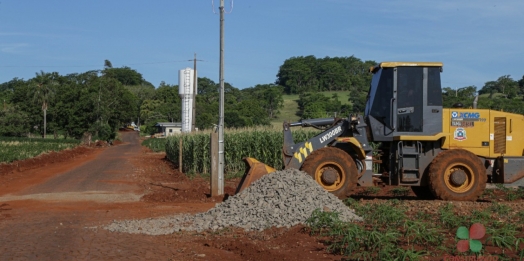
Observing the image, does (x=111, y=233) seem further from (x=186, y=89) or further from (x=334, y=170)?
(x=186, y=89)

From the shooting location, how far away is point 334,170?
14.1m

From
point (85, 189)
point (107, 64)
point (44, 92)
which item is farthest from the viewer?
point (107, 64)

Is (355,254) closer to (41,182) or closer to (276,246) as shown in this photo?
(276,246)

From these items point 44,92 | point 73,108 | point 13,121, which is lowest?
point 13,121

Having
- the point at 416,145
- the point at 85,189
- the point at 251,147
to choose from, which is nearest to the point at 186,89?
the point at 251,147

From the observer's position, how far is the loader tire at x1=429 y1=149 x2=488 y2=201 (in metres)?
14.0

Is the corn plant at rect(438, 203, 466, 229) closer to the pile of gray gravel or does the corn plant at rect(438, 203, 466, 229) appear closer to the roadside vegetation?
the roadside vegetation

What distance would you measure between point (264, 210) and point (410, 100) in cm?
511

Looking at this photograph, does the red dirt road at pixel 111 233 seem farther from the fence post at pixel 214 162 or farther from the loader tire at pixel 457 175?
the loader tire at pixel 457 175

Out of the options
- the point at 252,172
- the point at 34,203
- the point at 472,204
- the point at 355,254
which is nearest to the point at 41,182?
the point at 34,203

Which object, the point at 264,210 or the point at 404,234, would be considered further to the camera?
the point at 264,210

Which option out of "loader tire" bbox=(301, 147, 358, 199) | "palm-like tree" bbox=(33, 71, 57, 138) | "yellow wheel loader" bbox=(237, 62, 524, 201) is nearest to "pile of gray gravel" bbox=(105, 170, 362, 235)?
"loader tire" bbox=(301, 147, 358, 199)

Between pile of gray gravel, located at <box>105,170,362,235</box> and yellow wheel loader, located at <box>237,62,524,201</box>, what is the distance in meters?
1.30

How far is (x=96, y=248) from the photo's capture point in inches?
376
